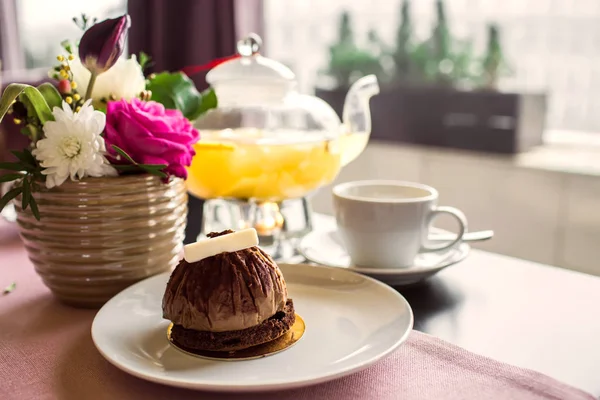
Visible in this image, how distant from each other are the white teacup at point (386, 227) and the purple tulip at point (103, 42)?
35cm

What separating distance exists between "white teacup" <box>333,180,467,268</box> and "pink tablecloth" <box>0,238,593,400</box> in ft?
0.60

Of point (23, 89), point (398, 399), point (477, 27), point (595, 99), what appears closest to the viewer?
point (398, 399)

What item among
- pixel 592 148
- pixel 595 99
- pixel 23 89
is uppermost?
pixel 23 89

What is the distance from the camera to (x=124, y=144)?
739mm

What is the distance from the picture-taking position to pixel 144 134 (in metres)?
0.73

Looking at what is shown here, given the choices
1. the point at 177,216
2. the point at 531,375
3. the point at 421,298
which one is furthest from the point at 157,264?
the point at 531,375

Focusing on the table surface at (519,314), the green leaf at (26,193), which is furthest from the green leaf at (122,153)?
the table surface at (519,314)

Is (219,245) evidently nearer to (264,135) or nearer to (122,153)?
(122,153)

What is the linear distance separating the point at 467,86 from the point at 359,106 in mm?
1323

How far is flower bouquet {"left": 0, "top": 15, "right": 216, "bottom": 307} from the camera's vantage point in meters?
0.71

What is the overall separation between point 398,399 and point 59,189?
0.45 meters

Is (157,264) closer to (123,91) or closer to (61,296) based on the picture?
(61,296)

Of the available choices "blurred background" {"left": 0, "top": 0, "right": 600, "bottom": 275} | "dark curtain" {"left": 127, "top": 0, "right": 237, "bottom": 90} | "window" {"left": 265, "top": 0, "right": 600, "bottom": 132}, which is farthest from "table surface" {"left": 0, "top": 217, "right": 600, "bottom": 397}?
"dark curtain" {"left": 127, "top": 0, "right": 237, "bottom": 90}

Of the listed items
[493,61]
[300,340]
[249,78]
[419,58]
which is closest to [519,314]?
[300,340]
